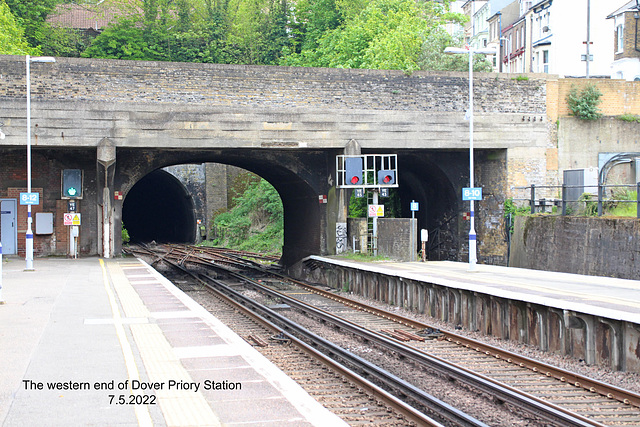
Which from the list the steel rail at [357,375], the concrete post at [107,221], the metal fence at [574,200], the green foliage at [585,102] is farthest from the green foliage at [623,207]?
the concrete post at [107,221]

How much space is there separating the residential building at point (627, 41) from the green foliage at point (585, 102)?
80.5ft

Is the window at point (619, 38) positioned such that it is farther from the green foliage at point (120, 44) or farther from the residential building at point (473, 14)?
the green foliage at point (120, 44)

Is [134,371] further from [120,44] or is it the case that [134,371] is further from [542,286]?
[120,44]

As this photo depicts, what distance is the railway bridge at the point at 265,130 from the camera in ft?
78.2

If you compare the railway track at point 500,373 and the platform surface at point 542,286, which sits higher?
the platform surface at point 542,286

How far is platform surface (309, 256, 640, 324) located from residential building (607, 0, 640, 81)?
35.2 meters

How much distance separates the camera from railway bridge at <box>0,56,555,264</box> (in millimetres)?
23828

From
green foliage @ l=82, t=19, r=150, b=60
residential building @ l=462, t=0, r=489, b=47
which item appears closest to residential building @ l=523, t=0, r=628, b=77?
residential building @ l=462, t=0, r=489, b=47

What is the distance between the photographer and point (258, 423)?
615 cm

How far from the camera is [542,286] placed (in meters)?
14.9

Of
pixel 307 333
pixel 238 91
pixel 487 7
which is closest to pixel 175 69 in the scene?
pixel 238 91

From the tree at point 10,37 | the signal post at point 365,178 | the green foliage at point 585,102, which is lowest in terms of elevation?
the signal post at point 365,178

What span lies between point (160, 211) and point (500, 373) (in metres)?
48.4

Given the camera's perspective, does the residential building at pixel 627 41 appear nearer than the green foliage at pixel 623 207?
No
